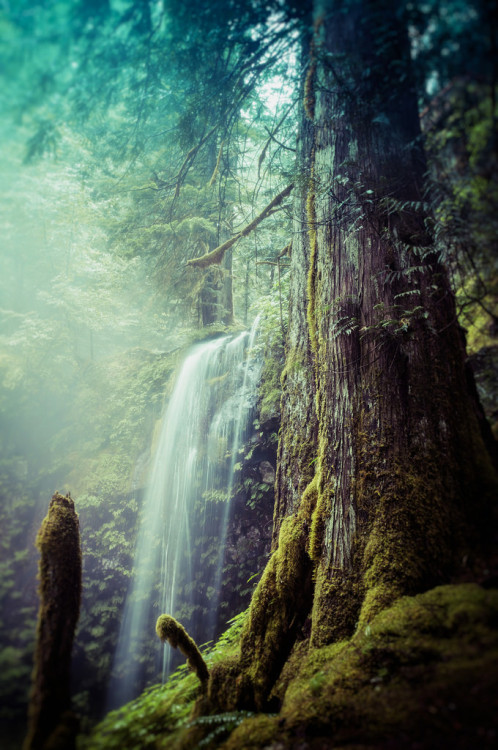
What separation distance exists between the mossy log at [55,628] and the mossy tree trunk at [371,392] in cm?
113

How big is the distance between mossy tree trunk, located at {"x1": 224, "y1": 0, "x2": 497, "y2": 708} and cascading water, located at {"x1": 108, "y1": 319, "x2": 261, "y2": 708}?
14.2 feet

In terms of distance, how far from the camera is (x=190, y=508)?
25.4 ft

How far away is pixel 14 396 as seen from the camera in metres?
11.0

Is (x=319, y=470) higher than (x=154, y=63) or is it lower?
lower

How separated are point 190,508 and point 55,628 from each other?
6.21 metres

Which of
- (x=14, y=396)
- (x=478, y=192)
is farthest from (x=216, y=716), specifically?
(x=14, y=396)

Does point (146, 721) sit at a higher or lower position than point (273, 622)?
lower

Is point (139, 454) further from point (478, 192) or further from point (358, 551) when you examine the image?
point (478, 192)

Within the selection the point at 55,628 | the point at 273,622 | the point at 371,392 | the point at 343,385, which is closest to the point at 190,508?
the point at 273,622

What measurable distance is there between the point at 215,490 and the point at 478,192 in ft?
22.3

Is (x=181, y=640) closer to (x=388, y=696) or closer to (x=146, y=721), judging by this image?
(x=146, y=721)

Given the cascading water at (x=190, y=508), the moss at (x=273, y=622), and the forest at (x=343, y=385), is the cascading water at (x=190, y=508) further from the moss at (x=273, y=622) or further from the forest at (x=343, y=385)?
the moss at (x=273, y=622)

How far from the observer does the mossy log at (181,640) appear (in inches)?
90.1

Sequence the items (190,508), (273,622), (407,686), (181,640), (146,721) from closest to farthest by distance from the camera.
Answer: (407,686), (146,721), (181,640), (273,622), (190,508)
